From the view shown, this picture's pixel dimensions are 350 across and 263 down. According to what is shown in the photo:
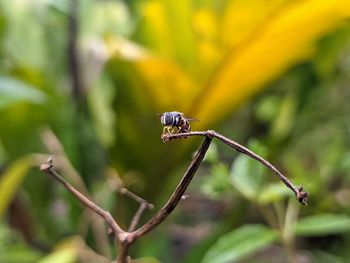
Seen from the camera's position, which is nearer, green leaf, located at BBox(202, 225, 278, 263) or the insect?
the insect

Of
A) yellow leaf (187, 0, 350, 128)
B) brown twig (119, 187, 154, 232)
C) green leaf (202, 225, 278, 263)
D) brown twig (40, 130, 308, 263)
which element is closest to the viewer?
brown twig (40, 130, 308, 263)

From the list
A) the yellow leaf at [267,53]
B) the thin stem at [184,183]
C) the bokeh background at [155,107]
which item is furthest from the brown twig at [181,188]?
the yellow leaf at [267,53]

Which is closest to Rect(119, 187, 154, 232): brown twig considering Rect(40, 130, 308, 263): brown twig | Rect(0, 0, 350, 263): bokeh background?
Rect(40, 130, 308, 263): brown twig

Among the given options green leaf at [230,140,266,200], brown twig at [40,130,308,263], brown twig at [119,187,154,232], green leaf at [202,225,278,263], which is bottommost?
green leaf at [202,225,278,263]

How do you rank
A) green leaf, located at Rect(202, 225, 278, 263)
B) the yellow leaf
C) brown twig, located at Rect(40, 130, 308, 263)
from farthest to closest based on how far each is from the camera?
the yellow leaf < green leaf, located at Rect(202, 225, 278, 263) < brown twig, located at Rect(40, 130, 308, 263)

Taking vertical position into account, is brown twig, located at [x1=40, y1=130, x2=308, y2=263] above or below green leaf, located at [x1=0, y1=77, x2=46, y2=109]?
above

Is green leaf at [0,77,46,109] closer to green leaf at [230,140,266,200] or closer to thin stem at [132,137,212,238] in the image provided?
green leaf at [230,140,266,200]

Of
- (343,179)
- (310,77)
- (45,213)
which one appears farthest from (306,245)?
(45,213)

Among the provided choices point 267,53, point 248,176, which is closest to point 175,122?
point 248,176
